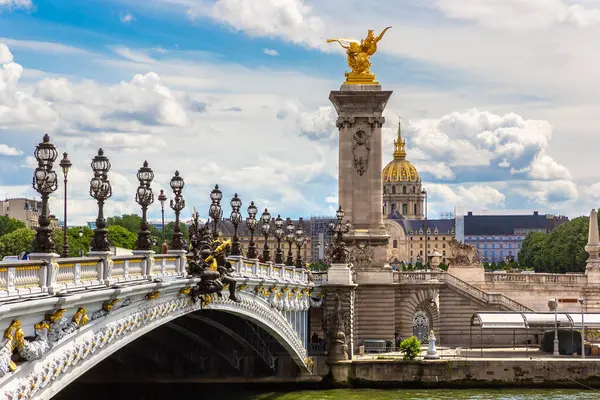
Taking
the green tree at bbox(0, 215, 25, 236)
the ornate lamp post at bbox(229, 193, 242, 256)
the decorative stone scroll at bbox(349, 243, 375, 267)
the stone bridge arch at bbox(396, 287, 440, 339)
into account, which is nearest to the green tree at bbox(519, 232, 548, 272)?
the green tree at bbox(0, 215, 25, 236)

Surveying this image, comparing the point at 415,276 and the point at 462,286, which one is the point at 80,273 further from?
the point at 462,286

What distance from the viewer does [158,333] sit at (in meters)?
50.8

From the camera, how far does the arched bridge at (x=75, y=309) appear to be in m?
22.2

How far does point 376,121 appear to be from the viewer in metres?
78.6

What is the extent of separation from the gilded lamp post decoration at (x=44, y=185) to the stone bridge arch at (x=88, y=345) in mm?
1838

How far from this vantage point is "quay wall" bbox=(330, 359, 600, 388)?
64.0 metres

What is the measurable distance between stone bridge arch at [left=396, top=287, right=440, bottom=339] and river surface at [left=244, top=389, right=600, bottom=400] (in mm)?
12934

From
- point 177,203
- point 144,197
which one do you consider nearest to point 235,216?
point 177,203

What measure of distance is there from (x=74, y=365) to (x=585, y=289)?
205 ft

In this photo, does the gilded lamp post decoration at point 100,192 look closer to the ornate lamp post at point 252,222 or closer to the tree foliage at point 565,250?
the ornate lamp post at point 252,222

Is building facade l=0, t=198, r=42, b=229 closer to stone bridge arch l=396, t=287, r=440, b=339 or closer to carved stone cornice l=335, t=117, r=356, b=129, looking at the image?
carved stone cornice l=335, t=117, r=356, b=129

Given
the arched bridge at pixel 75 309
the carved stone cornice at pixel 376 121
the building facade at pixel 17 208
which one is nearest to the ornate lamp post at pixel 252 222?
the arched bridge at pixel 75 309

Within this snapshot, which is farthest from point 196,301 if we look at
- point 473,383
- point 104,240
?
point 473,383

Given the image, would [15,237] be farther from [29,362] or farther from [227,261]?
[29,362]
